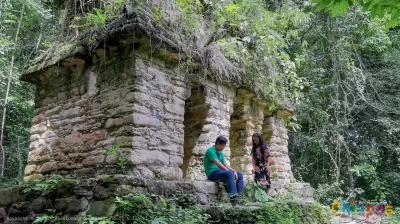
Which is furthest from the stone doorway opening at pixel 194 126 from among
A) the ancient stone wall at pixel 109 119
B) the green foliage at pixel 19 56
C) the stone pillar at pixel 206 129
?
the green foliage at pixel 19 56

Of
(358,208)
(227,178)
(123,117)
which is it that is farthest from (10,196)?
(358,208)

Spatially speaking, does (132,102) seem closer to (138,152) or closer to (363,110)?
(138,152)

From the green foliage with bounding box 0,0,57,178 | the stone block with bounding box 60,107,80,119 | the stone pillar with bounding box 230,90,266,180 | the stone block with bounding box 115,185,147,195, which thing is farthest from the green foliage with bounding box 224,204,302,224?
the green foliage with bounding box 0,0,57,178

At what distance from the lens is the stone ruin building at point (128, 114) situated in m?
4.64

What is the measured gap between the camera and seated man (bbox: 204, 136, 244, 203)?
501cm

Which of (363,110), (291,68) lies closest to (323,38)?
(363,110)

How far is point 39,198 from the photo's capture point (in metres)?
4.07

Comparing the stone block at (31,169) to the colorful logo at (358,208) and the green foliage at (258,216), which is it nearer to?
the green foliage at (258,216)

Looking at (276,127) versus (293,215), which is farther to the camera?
(276,127)

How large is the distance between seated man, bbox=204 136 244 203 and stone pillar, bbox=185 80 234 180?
683mm

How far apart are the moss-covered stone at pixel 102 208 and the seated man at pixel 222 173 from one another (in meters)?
1.85

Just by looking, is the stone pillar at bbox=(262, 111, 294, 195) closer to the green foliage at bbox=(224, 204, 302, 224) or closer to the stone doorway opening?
the stone doorway opening

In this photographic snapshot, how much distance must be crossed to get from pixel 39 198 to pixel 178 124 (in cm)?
210

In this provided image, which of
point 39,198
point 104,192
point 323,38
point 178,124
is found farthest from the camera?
point 323,38
